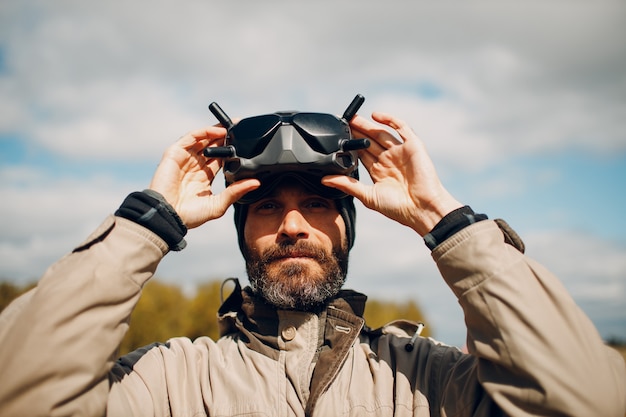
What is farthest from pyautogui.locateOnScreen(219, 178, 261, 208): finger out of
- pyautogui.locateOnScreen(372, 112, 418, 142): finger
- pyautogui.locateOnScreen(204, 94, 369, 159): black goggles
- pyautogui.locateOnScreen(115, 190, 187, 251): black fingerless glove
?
pyautogui.locateOnScreen(372, 112, 418, 142): finger

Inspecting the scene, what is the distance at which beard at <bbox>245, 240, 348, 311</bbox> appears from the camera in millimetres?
3059

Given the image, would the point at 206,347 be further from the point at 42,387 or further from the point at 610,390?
the point at 610,390

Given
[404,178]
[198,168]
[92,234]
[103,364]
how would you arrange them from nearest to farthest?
[103,364] → [92,234] → [404,178] → [198,168]

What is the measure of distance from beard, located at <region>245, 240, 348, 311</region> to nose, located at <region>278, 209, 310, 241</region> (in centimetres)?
5

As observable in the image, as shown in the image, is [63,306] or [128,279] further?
[128,279]

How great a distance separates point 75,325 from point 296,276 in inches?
51.5

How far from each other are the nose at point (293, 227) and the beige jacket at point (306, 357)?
485 millimetres

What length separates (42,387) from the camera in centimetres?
214

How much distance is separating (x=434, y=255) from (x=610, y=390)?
3.13ft

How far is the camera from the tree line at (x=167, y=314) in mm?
33062

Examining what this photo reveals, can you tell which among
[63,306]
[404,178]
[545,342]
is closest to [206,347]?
[63,306]

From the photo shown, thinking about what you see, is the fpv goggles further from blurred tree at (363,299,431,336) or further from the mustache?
blurred tree at (363,299,431,336)

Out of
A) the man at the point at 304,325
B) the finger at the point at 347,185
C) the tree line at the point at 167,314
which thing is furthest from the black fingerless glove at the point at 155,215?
the tree line at the point at 167,314

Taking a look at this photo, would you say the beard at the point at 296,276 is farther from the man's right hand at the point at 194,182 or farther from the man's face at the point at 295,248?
the man's right hand at the point at 194,182
